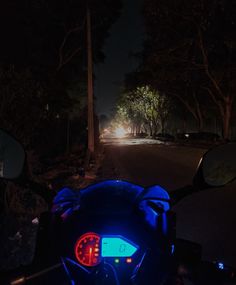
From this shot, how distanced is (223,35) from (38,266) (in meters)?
32.3

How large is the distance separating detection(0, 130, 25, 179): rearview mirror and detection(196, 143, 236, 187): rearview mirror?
1.06 meters

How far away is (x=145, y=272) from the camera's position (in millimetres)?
1854

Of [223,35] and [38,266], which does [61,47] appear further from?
[38,266]

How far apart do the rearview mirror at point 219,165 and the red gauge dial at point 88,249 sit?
0.93 metres

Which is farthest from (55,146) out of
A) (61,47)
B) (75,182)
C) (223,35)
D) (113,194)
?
(113,194)

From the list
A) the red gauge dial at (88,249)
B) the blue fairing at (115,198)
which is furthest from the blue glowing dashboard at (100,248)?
the blue fairing at (115,198)

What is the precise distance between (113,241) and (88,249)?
4.4 inches

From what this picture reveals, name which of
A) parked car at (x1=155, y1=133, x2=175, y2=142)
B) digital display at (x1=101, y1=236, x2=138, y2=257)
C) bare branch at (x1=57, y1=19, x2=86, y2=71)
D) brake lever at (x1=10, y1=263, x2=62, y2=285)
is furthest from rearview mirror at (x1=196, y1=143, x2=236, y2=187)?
parked car at (x1=155, y1=133, x2=175, y2=142)

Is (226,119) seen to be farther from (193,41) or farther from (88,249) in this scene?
(88,249)

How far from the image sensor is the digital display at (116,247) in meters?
1.85

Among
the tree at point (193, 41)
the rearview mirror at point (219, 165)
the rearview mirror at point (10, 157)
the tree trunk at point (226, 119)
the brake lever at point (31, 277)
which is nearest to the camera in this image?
the brake lever at point (31, 277)

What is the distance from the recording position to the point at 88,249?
186cm

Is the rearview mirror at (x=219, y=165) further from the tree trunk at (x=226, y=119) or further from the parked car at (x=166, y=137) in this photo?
the parked car at (x=166, y=137)

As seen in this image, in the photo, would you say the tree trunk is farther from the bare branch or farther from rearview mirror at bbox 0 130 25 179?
rearview mirror at bbox 0 130 25 179
